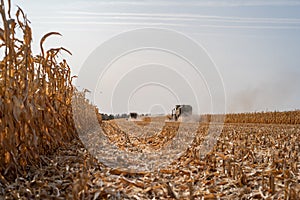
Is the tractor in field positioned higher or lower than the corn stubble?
higher

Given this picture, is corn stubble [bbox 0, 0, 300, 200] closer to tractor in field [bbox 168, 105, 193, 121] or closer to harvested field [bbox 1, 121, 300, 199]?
harvested field [bbox 1, 121, 300, 199]

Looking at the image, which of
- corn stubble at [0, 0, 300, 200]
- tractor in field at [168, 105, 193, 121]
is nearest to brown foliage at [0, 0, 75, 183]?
corn stubble at [0, 0, 300, 200]

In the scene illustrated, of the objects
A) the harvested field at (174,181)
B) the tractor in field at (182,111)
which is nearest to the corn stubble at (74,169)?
the harvested field at (174,181)

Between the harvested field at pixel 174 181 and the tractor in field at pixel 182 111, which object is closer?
the harvested field at pixel 174 181

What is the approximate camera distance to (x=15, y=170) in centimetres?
344

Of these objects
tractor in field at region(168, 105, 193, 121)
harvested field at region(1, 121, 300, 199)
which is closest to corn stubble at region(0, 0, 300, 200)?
harvested field at region(1, 121, 300, 199)

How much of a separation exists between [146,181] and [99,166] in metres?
0.73

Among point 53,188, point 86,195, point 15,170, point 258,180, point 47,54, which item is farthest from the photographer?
point 47,54

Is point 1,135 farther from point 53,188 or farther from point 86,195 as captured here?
point 86,195

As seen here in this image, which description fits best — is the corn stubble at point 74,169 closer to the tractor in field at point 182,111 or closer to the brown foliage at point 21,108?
the brown foliage at point 21,108

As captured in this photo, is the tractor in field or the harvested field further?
the tractor in field

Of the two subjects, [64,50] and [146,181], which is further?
[64,50]

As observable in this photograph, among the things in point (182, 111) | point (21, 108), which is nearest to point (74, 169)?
point (21, 108)

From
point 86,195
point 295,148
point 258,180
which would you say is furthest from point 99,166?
point 295,148
